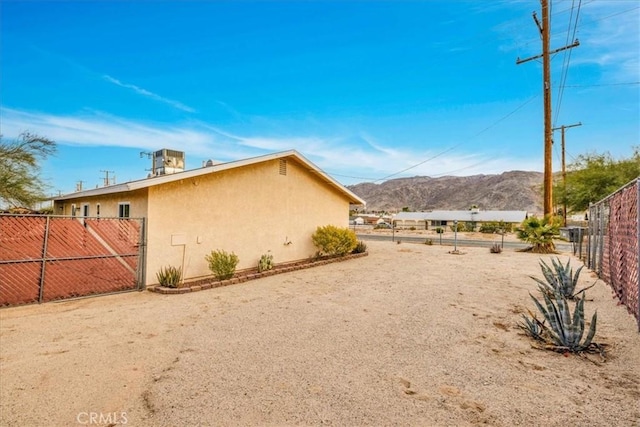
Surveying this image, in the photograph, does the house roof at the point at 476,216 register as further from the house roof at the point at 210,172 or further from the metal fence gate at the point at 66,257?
the metal fence gate at the point at 66,257

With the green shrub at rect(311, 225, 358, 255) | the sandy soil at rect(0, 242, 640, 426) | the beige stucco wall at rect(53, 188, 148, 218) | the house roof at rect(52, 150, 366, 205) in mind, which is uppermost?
the house roof at rect(52, 150, 366, 205)

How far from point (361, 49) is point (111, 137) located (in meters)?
15.6

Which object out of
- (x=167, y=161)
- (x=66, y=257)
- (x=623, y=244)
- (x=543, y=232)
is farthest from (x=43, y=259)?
(x=543, y=232)

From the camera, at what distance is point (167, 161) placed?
1298 centimetres

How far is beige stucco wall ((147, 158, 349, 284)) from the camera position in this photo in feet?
29.5

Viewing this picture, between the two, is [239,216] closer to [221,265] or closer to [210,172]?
[210,172]

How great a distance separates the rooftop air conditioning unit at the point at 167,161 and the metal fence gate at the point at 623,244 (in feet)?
44.9

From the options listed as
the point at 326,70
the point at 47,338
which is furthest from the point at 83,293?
the point at 326,70

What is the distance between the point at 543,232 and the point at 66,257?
20121 mm

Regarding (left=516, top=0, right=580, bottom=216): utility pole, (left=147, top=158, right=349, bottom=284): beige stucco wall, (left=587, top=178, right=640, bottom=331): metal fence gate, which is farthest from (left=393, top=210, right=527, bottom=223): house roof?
(left=147, top=158, right=349, bottom=284): beige stucco wall

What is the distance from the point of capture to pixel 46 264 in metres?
7.18

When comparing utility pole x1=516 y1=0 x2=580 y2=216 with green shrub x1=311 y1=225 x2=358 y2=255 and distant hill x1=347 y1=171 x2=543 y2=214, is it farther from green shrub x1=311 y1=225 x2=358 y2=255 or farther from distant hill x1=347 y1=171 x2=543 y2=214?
distant hill x1=347 y1=171 x2=543 y2=214

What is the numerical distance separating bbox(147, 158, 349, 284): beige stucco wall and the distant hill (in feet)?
341

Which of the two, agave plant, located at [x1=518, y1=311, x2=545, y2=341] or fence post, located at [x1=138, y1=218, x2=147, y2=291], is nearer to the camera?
agave plant, located at [x1=518, y1=311, x2=545, y2=341]
